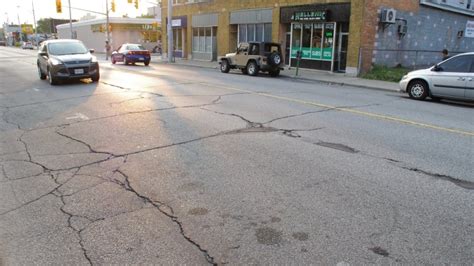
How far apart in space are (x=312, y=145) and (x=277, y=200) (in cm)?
254

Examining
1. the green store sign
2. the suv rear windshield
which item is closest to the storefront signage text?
the green store sign

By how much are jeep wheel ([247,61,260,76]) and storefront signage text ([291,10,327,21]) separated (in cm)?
493

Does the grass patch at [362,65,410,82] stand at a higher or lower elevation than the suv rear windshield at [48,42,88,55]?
lower

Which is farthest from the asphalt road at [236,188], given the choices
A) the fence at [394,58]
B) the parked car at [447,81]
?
the fence at [394,58]

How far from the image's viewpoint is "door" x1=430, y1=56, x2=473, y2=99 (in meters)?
12.5

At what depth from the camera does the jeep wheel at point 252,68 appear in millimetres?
22031

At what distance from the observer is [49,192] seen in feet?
16.3

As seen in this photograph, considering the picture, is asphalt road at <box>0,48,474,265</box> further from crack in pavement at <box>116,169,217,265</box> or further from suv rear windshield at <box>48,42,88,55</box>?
suv rear windshield at <box>48,42,88,55</box>

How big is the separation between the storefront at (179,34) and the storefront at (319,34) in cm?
1518

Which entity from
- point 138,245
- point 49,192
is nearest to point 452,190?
point 138,245

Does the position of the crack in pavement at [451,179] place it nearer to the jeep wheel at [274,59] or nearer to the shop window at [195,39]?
the jeep wheel at [274,59]

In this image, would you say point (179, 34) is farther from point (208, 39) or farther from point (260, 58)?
point (260, 58)

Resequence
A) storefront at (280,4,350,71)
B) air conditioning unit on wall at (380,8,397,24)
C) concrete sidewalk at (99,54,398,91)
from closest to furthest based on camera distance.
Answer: concrete sidewalk at (99,54,398,91) → air conditioning unit on wall at (380,8,397,24) → storefront at (280,4,350,71)

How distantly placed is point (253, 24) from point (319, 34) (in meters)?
6.81
